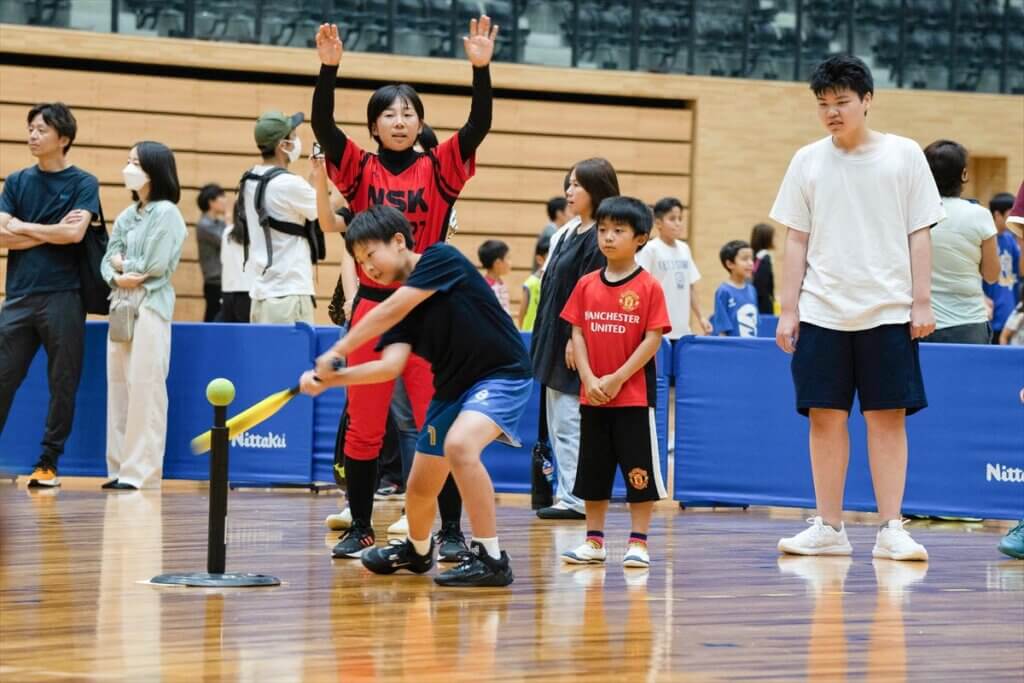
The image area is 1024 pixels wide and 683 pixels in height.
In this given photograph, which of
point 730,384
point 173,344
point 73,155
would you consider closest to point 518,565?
point 730,384

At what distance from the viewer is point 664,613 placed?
5.20 meters

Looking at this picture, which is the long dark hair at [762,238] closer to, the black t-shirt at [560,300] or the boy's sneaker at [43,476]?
the black t-shirt at [560,300]

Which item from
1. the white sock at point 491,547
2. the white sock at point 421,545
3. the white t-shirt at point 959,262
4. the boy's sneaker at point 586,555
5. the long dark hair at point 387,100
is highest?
the long dark hair at point 387,100

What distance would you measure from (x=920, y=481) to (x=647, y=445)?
2356 mm

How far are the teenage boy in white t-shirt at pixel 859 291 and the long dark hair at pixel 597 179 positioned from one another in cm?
117

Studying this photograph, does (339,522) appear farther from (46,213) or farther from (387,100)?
(46,213)

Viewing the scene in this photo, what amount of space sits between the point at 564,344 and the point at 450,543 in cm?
190

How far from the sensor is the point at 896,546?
21.8ft

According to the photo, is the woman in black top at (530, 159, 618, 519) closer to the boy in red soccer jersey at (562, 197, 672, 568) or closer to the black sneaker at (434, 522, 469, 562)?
the boy in red soccer jersey at (562, 197, 672, 568)

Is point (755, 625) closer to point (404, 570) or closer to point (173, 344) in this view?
point (404, 570)

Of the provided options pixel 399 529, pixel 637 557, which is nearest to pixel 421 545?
pixel 637 557

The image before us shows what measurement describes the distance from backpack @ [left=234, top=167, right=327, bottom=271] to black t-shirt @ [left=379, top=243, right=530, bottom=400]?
140 inches

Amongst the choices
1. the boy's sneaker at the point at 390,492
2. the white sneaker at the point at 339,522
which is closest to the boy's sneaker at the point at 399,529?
the white sneaker at the point at 339,522

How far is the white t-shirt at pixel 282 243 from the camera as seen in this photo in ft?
30.5
